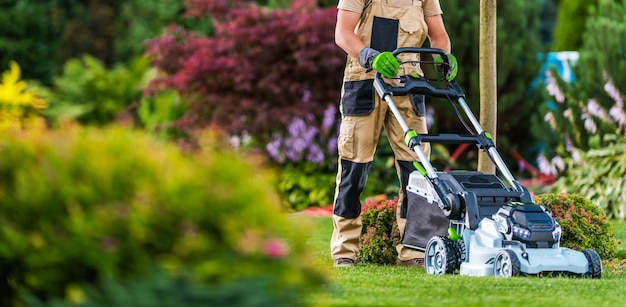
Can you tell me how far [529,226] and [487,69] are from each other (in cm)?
193

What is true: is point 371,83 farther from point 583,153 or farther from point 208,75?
point 208,75

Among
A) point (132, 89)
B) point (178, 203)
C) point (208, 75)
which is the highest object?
point (178, 203)

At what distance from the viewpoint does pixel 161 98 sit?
50.8ft

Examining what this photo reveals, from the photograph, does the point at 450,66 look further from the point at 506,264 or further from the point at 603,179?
the point at 603,179

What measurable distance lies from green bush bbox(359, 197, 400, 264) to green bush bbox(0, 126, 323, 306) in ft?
10.3

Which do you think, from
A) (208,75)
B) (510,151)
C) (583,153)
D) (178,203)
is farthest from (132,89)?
(178,203)

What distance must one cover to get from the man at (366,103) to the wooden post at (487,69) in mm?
562

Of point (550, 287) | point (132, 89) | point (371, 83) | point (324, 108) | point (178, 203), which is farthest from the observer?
point (132, 89)

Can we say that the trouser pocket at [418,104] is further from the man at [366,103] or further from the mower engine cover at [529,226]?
the mower engine cover at [529,226]

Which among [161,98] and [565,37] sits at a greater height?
[565,37]

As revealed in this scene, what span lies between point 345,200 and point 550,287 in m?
1.69

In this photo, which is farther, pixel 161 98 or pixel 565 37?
pixel 161 98

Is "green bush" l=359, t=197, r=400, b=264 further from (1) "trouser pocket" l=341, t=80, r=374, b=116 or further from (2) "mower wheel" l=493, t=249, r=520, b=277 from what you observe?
(2) "mower wheel" l=493, t=249, r=520, b=277

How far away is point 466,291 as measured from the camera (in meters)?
4.33
